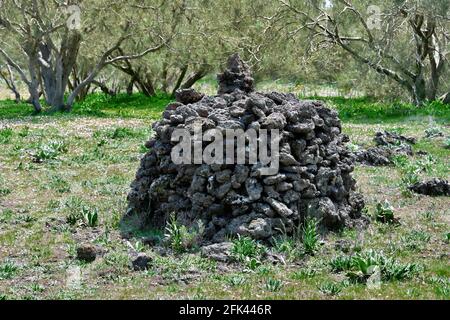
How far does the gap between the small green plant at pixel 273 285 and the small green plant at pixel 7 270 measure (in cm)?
300

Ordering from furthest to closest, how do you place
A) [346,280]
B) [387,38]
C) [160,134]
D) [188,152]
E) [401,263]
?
1. [387,38]
2. [160,134]
3. [188,152]
4. [401,263]
5. [346,280]

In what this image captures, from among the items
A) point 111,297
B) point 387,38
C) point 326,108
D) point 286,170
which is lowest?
point 111,297

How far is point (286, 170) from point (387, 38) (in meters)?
20.1

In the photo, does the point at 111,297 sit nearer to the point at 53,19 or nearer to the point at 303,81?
the point at 53,19

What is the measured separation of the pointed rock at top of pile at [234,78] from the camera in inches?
449

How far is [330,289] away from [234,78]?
5.04 m

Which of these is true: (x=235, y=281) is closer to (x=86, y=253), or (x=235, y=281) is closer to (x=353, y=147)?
(x=86, y=253)

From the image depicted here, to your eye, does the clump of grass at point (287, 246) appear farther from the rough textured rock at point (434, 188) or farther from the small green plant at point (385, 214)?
the rough textured rock at point (434, 188)

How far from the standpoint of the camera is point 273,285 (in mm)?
7430

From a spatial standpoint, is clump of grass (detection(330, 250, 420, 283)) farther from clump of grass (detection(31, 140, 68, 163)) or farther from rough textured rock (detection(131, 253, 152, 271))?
clump of grass (detection(31, 140, 68, 163))

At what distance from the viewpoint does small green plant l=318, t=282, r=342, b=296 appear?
7297mm

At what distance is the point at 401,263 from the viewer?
27.2 ft

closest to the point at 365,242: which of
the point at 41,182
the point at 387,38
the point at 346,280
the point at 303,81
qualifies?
the point at 346,280

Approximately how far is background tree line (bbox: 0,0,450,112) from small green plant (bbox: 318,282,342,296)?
2113 centimetres
